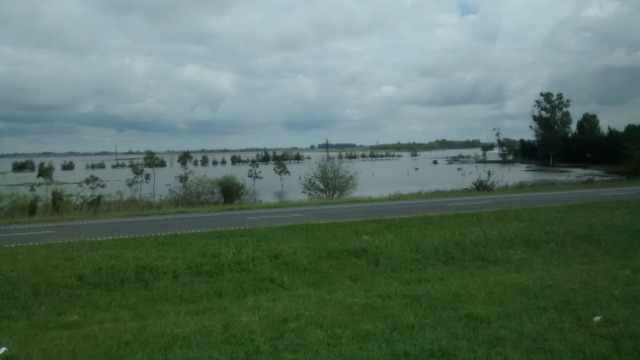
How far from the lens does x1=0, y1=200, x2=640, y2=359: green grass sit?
6.48 metres

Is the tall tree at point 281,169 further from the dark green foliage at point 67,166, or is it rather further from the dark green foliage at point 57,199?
the dark green foliage at point 57,199

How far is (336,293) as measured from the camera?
9.55m

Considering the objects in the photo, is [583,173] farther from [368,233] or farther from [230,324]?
[230,324]

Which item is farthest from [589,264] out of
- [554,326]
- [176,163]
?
[176,163]

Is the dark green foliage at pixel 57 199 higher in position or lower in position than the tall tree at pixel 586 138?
lower

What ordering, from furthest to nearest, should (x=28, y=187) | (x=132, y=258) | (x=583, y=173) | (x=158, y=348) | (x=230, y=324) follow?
(x=583, y=173) < (x=28, y=187) < (x=132, y=258) < (x=230, y=324) < (x=158, y=348)

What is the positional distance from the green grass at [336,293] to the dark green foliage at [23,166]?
77.6 ft

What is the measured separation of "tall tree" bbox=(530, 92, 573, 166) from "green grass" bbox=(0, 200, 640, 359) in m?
34.5

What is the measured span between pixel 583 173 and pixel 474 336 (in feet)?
140

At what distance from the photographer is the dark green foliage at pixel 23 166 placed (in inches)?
1324

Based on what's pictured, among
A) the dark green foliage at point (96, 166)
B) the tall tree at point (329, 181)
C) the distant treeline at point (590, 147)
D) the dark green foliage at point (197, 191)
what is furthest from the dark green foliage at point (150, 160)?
the distant treeline at point (590, 147)

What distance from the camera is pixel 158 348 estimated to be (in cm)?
654

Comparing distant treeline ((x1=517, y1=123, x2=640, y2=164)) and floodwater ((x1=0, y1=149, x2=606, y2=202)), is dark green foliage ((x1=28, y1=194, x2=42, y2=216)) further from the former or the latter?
distant treeline ((x1=517, y1=123, x2=640, y2=164))

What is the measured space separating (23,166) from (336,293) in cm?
3102
